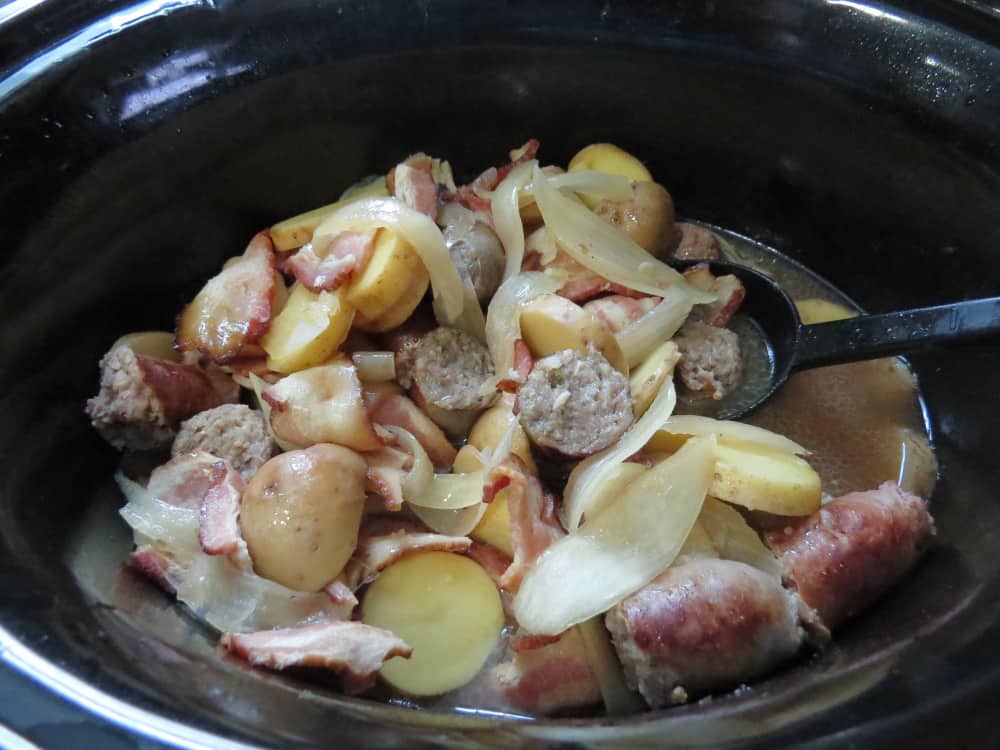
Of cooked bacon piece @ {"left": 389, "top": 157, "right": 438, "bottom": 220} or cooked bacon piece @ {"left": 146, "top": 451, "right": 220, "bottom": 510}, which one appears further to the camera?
cooked bacon piece @ {"left": 389, "top": 157, "right": 438, "bottom": 220}

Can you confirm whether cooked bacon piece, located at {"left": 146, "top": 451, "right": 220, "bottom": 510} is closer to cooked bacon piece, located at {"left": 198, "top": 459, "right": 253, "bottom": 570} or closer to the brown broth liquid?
cooked bacon piece, located at {"left": 198, "top": 459, "right": 253, "bottom": 570}

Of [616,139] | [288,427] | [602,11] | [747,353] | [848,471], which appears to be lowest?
[848,471]

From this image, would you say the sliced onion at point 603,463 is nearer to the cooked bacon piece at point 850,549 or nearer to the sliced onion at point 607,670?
the sliced onion at point 607,670

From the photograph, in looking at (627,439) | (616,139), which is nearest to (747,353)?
(627,439)

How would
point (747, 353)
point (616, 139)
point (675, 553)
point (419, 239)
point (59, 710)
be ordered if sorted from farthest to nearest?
1. point (616, 139)
2. point (747, 353)
3. point (419, 239)
4. point (675, 553)
5. point (59, 710)

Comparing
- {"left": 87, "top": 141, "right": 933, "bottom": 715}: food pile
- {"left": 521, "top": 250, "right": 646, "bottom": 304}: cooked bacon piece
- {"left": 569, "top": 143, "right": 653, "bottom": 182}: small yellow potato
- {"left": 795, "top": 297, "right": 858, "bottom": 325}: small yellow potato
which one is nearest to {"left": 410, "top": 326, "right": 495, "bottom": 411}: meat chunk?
{"left": 87, "top": 141, "right": 933, "bottom": 715}: food pile

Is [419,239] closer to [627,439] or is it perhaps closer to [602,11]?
[627,439]

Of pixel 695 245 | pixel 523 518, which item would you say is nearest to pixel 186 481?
pixel 523 518
